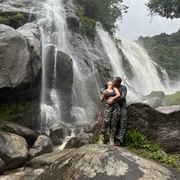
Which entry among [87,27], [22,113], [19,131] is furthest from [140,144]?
[87,27]

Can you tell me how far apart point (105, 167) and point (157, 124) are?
3286 mm

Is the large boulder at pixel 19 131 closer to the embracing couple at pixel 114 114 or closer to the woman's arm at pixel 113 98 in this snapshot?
the embracing couple at pixel 114 114

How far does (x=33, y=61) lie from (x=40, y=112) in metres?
3.17

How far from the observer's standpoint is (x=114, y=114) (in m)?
5.80

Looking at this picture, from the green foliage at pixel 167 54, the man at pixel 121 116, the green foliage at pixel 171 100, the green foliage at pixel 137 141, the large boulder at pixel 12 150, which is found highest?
the green foliage at pixel 167 54

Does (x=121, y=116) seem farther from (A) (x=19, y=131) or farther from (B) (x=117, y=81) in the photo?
(A) (x=19, y=131)

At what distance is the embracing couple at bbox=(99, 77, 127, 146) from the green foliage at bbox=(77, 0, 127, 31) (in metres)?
26.7

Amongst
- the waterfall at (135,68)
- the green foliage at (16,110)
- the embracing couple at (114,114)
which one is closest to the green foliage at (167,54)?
the waterfall at (135,68)

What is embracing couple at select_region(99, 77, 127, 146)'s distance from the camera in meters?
5.79

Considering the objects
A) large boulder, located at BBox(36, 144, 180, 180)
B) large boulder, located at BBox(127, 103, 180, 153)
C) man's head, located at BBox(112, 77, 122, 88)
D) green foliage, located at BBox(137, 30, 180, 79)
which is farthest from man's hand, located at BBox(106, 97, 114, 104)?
green foliage, located at BBox(137, 30, 180, 79)

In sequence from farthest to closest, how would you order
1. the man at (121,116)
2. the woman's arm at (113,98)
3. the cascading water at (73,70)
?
the cascading water at (73,70) → the man at (121,116) → the woman's arm at (113,98)

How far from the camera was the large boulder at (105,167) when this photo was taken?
3709 millimetres

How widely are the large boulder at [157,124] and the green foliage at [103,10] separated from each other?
26.4 meters

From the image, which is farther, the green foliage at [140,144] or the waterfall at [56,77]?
the waterfall at [56,77]
